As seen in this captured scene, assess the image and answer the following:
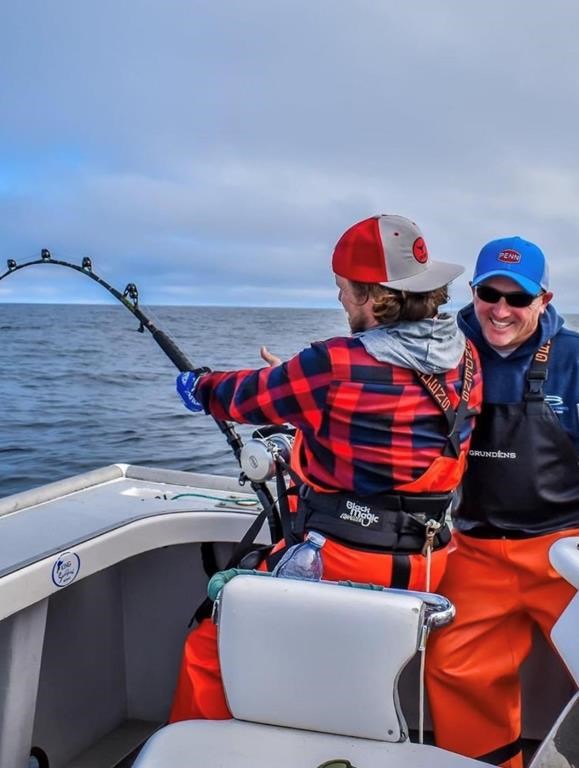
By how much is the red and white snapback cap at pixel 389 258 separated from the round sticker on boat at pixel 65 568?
1147 millimetres

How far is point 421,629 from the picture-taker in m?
1.79

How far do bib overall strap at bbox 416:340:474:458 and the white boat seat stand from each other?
419mm

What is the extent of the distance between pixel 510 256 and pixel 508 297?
122 millimetres

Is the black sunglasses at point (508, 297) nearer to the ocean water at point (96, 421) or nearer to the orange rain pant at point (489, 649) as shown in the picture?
the orange rain pant at point (489, 649)

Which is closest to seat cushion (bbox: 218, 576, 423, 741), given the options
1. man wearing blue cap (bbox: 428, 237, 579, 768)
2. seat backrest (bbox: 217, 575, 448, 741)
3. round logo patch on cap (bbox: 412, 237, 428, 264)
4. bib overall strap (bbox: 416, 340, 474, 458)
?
seat backrest (bbox: 217, 575, 448, 741)

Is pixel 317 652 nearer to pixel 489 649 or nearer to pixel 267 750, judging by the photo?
pixel 267 750

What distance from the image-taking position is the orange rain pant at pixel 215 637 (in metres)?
2.07

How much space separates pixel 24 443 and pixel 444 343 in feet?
29.9

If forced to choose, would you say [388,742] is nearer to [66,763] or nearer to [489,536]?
[489,536]

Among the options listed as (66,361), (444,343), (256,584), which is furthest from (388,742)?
(66,361)

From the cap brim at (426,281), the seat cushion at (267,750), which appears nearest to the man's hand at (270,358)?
the cap brim at (426,281)

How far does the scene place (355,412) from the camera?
6.56 feet

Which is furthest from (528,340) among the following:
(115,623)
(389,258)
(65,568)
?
(115,623)

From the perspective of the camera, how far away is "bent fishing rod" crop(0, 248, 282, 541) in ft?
8.32
